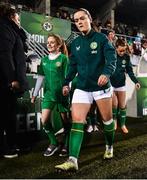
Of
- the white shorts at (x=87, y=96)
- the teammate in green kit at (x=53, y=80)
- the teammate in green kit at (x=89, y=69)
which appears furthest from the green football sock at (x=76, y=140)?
the teammate in green kit at (x=53, y=80)

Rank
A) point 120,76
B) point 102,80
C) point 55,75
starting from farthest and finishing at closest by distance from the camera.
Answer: point 120,76 → point 55,75 → point 102,80

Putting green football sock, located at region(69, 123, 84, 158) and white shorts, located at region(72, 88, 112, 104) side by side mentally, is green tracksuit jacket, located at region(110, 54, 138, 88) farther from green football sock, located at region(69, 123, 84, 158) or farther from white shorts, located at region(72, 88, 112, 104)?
green football sock, located at region(69, 123, 84, 158)

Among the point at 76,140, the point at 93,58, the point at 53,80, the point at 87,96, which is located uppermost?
the point at 93,58

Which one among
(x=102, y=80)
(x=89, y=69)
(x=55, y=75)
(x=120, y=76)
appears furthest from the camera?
(x=120, y=76)

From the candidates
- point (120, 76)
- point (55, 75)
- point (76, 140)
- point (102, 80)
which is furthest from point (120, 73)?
point (76, 140)

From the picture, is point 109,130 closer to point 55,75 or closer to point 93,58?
point 93,58

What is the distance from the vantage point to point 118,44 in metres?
6.75

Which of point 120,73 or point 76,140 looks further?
point 120,73

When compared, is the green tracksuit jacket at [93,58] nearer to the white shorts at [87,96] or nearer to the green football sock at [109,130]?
the white shorts at [87,96]

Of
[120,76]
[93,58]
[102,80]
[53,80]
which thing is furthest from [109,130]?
[120,76]

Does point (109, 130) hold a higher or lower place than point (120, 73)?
lower

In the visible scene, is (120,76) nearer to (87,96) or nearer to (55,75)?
(55,75)

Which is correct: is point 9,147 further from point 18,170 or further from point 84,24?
point 84,24

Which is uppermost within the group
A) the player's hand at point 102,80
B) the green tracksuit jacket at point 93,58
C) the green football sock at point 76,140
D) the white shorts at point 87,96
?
the green tracksuit jacket at point 93,58
